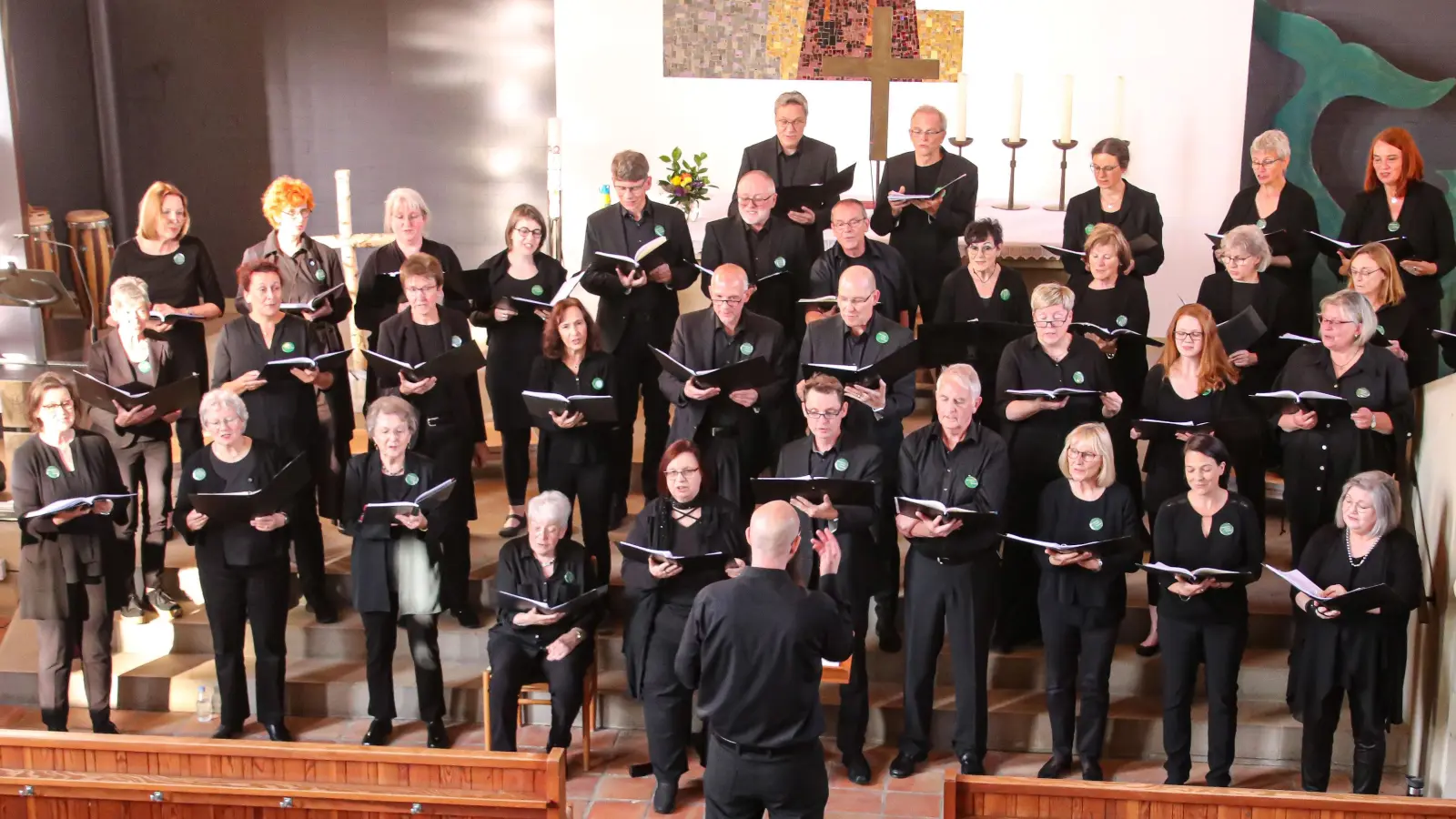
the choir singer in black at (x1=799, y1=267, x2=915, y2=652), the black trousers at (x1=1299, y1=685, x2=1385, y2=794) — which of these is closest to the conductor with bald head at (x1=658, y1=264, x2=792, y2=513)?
the choir singer in black at (x1=799, y1=267, x2=915, y2=652)

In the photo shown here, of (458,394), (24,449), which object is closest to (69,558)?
(24,449)

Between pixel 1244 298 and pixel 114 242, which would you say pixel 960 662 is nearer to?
pixel 1244 298

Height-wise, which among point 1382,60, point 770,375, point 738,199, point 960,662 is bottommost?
point 960,662

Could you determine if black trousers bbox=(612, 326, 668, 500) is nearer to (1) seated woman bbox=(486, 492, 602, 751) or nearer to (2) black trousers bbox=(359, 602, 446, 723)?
(1) seated woman bbox=(486, 492, 602, 751)

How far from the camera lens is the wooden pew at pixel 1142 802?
4.09 meters

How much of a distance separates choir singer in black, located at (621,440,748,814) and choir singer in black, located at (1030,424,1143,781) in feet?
3.69

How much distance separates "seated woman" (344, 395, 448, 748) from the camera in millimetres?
5633

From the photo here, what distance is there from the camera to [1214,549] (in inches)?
206

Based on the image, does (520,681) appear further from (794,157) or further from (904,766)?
(794,157)

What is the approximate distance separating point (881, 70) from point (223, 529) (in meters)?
4.13

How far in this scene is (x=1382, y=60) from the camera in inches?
335

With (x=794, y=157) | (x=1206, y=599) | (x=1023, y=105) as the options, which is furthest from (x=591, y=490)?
(x=1023, y=105)

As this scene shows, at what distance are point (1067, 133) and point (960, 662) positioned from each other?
11.6 feet

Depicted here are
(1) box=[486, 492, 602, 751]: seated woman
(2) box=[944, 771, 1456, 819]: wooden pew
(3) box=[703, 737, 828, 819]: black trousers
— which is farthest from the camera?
(1) box=[486, 492, 602, 751]: seated woman
